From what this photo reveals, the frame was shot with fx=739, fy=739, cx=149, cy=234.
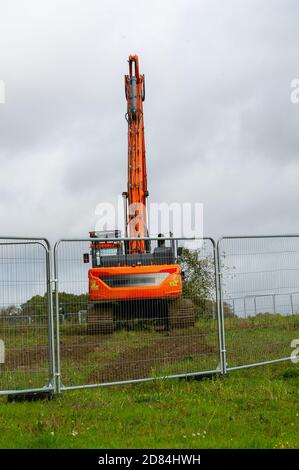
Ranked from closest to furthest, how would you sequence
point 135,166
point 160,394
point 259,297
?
point 160,394 < point 259,297 < point 135,166

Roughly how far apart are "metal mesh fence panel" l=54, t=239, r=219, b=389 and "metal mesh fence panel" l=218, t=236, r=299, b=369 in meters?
0.26

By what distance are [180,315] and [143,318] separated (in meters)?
0.59

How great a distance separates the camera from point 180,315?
10742 mm

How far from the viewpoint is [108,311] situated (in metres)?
10.4

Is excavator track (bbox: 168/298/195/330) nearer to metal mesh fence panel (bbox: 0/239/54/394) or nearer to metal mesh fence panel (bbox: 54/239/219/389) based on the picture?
metal mesh fence panel (bbox: 54/239/219/389)

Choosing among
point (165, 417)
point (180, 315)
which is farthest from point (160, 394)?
point (180, 315)

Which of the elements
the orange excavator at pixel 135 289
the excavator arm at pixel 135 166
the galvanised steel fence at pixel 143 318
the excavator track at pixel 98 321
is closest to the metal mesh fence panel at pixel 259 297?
the galvanised steel fence at pixel 143 318

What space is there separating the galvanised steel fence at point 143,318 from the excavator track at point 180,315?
15 mm

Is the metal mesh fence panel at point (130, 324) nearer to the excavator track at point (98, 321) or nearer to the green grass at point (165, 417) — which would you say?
the excavator track at point (98, 321)

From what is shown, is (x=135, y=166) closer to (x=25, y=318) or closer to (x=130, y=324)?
(x=130, y=324)

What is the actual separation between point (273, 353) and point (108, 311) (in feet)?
→ 9.61

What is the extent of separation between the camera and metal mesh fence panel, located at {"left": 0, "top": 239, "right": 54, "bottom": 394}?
30.5ft

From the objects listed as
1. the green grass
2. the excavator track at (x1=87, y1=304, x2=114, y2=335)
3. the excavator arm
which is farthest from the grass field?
the excavator arm

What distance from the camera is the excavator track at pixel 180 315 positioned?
35.0ft
